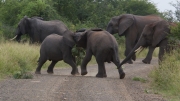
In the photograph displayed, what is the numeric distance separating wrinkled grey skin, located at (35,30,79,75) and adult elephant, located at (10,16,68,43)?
31.1ft

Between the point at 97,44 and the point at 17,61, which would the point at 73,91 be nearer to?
the point at 97,44

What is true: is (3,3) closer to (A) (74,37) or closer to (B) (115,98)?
(A) (74,37)

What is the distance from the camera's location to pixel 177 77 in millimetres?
13016

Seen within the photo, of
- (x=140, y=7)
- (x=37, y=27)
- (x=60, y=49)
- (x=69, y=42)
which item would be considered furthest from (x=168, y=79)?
(x=140, y=7)

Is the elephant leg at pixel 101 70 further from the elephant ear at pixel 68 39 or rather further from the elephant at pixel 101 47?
the elephant ear at pixel 68 39

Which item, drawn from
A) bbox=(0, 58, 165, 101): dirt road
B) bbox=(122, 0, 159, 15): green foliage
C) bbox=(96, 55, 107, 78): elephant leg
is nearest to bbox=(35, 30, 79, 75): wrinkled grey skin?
bbox=(96, 55, 107, 78): elephant leg

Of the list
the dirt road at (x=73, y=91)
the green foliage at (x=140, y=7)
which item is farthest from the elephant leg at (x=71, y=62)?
the green foliage at (x=140, y=7)

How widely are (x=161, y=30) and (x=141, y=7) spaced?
26.8 metres

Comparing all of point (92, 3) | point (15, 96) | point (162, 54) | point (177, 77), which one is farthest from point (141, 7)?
point (15, 96)

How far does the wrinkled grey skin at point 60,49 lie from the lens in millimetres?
17750

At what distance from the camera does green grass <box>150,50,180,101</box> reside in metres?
12.3

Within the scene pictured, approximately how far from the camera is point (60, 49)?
17969 millimetres

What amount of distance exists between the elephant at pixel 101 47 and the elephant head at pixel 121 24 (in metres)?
8.60

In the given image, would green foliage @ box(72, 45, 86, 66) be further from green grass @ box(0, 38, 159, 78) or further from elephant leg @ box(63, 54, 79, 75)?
green grass @ box(0, 38, 159, 78)
